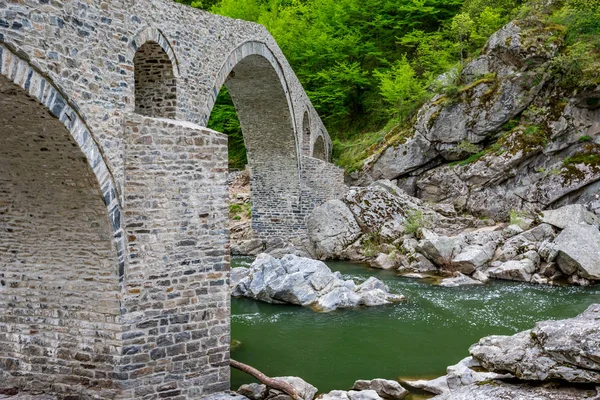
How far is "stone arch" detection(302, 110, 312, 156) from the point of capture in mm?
18453

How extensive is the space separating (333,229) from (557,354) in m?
11.3

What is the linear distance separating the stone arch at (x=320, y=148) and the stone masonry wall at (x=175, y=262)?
14732 mm

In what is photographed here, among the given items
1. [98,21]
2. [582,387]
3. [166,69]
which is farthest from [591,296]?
[98,21]

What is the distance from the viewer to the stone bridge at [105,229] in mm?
5051

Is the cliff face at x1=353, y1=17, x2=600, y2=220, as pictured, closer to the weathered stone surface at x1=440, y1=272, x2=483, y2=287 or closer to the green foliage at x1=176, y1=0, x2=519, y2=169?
the green foliage at x1=176, y1=0, x2=519, y2=169

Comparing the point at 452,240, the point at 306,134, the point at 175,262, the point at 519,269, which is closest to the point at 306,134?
the point at 306,134

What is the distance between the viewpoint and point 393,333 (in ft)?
27.4

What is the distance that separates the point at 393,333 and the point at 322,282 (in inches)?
95.5

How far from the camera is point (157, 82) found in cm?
785

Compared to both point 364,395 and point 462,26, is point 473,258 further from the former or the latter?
point 462,26

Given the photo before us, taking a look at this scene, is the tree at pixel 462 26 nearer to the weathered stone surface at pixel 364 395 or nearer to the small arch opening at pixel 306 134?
the small arch opening at pixel 306 134

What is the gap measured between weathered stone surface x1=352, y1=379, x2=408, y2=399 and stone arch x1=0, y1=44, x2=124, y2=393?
114 inches

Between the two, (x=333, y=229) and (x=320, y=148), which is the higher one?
(x=320, y=148)

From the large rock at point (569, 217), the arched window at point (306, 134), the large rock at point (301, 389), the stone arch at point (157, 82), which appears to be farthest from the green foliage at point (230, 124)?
the large rock at point (301, 389)
